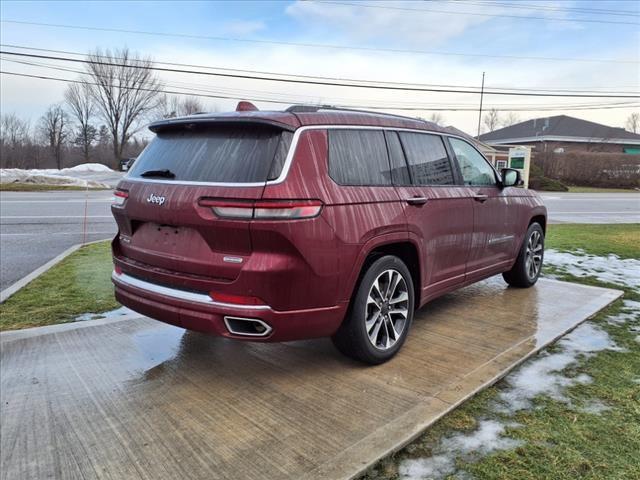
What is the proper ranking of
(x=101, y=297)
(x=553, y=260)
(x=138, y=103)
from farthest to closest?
1. (x=138, y=103)
2. (x=553, y=260)
3. (x=101, y=297)

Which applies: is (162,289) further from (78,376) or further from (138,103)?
(138,103)

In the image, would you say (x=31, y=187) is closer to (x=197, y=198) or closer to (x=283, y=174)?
(x=197, y=198)

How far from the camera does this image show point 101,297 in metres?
5.61

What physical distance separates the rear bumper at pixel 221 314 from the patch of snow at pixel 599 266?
4816 millimetres

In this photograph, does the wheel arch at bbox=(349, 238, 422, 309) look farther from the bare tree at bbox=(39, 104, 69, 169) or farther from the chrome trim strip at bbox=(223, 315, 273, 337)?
the bare tree at bbox=(39, 104, 69, 169)

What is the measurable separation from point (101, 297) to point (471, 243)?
13.2 ft

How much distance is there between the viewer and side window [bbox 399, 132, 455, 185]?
13.4 feet

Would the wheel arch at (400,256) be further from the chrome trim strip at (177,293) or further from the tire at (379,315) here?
the chrome trim strip at (177,293)

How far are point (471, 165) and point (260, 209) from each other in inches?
110

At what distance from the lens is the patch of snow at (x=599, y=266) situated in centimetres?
656

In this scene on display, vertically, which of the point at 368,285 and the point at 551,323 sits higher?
the point at 368,285

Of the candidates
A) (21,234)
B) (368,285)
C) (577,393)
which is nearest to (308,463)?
(368,285)

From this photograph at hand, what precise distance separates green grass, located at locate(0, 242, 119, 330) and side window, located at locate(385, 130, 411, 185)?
10.8 ft

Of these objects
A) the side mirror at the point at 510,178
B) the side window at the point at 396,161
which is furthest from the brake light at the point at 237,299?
the side mirror at the point at 510,178
